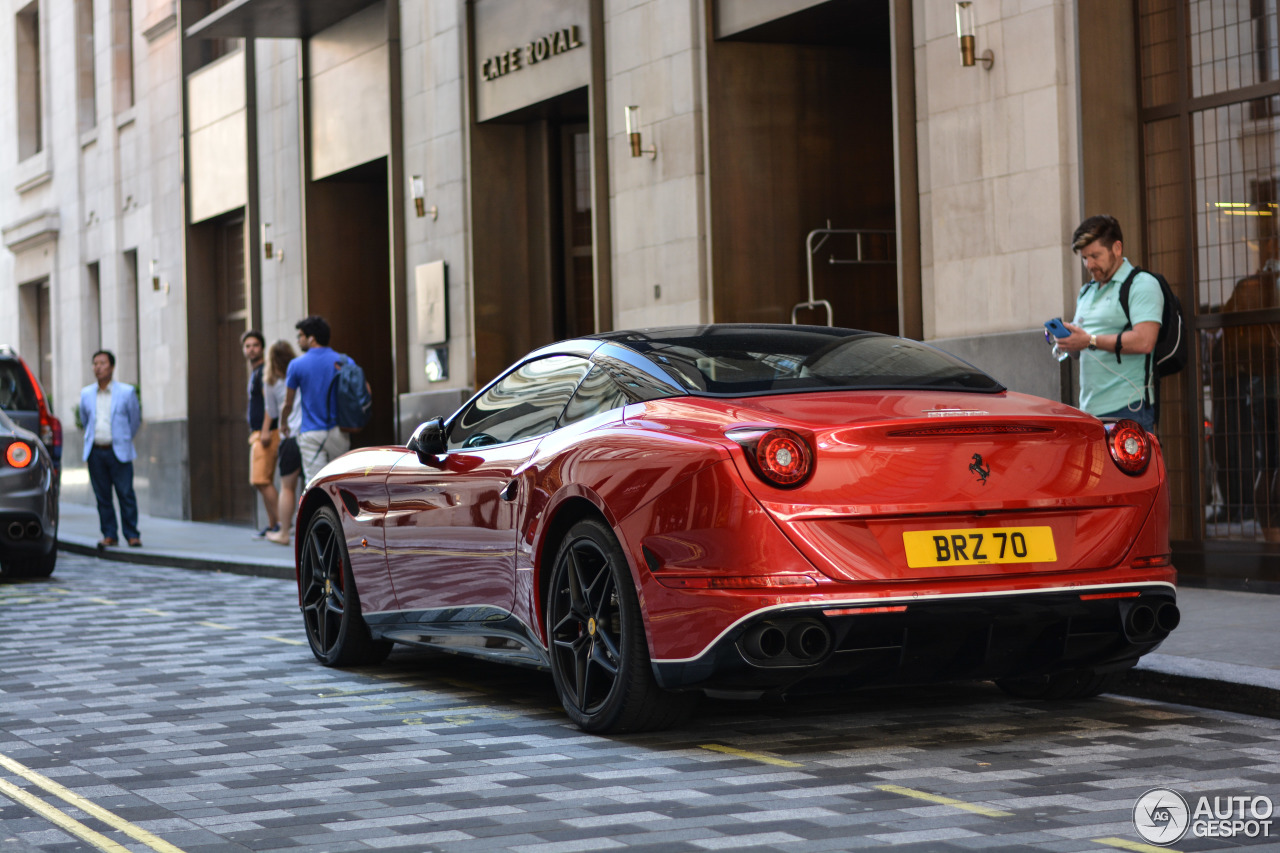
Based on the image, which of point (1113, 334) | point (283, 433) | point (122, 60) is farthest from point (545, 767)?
point (122, 60)

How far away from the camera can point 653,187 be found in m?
14.6

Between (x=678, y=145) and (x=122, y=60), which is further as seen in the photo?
(x=122, y=60)

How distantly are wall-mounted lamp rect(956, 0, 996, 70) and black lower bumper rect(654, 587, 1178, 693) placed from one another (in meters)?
6.06

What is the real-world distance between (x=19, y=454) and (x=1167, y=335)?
9.19 m

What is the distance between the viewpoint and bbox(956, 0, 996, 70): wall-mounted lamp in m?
10.9

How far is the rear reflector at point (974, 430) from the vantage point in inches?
208

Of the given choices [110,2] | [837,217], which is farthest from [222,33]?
[837,217]

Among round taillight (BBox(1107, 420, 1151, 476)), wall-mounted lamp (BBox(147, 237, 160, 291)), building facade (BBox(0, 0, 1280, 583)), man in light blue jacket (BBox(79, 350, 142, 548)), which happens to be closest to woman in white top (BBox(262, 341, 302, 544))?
man in light blue jacket (BBox(79, 350, 142, 548))

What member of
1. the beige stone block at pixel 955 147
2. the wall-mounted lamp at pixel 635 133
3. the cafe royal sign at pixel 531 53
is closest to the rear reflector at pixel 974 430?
the beige stone block at pixel 955 147

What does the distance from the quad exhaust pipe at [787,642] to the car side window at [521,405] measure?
148cm

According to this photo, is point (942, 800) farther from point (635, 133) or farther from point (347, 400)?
point (635, 133)

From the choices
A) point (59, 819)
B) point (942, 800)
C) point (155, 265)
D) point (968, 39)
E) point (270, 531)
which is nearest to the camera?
point (942, 800)

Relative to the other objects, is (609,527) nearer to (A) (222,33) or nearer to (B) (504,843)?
(B) (504,843)

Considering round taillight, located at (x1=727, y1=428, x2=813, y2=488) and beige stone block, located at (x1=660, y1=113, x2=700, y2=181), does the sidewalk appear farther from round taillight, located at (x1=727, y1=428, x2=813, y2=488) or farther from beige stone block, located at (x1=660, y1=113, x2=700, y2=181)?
beige stone block, located at (x1=660, y1=113, x2=700, y2=181)
